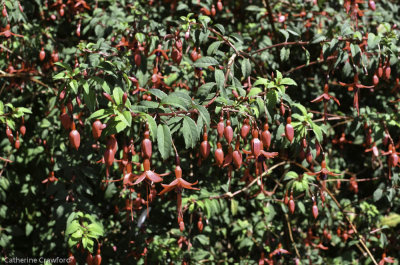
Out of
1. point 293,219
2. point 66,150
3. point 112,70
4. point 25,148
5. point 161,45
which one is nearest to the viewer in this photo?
point 112,70

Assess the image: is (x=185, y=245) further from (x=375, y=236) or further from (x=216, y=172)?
(x=375, y=236)

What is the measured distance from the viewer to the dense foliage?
4.26ft

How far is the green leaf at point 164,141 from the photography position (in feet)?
2.83

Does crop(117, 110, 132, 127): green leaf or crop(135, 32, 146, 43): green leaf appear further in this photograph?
crop(135, 32, 146, 43): green leaf

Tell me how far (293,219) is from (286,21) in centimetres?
111

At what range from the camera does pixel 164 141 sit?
0.88 meters

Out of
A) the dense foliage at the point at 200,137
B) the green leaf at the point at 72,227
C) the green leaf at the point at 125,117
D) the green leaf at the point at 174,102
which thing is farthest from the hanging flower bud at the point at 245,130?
the green leaf at the point at 72,227

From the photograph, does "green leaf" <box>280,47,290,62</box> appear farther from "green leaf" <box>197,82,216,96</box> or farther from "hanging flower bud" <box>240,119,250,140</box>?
"hanging flower bud" <box>240,119,250,140</box>

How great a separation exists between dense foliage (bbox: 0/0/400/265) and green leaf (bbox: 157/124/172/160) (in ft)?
0.32

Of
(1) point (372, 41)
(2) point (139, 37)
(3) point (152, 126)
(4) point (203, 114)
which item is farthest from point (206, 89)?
(1) point (372, 41)

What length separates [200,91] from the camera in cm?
116

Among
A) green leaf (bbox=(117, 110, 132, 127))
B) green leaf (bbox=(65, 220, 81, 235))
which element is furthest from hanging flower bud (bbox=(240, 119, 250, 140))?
green leaf (bbox=(65, 220, 81, 235))

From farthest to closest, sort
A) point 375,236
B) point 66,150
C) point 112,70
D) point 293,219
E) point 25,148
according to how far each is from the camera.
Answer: point 293,219 < point 375,236 < point 25,148 < point 66,150 < point 112,70

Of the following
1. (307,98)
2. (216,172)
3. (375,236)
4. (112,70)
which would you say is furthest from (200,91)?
(375,236)
